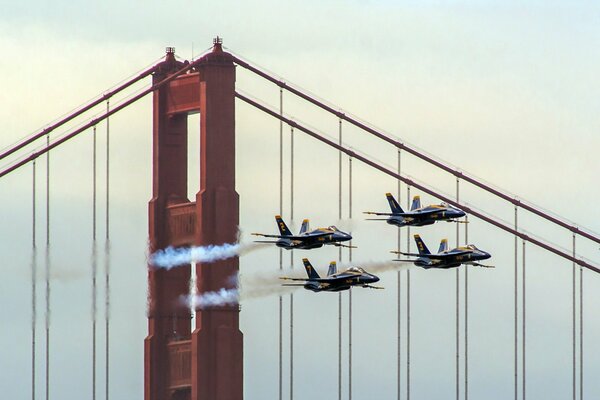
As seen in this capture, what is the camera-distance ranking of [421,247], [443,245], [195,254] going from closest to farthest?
[195,254], [421,247], [443,245]

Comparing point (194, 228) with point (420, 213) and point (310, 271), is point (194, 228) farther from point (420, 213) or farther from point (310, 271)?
point (420, 213)

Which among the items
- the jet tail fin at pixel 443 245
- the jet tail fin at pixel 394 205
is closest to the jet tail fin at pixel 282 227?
the jet tail fin at pixel 394 205

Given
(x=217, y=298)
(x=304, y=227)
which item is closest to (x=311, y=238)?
(x=304, y=227)

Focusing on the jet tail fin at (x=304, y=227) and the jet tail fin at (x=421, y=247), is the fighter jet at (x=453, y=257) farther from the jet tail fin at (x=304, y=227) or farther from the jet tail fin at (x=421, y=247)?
the jet tail fin at (x=304, y=227)

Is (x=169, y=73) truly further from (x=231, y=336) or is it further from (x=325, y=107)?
(x=231, y=336)

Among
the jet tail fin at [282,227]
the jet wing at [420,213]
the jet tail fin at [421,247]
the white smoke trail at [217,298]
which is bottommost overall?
the white smoke trail at [217,298]

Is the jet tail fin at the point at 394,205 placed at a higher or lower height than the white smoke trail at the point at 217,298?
higher
